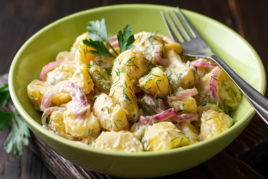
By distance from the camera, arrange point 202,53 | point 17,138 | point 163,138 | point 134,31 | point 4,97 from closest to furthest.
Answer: point 163,138, point 17,138, point 202,53, point 4,97, point 134,31

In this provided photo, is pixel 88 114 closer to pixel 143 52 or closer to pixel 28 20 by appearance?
pixel 143 52

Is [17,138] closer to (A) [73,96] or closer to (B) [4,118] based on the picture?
(B) [4,118]

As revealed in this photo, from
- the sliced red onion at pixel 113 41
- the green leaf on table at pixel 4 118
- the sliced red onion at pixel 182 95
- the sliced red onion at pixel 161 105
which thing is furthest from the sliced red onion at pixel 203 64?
the green leaf on table at pixel 4 118

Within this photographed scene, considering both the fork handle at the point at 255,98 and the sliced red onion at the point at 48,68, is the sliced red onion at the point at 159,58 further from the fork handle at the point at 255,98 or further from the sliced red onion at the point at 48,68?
the sliced red onion at the point at 48,68

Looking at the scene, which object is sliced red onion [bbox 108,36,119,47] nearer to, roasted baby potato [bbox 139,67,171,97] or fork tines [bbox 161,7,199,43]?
fork tines [bbox 161,7,199,43]

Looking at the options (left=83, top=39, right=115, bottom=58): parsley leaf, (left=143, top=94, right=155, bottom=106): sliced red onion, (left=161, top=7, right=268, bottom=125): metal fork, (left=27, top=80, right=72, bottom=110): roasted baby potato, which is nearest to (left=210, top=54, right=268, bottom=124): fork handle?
(left=161, top=7, right=268, bottom=125): metal fork

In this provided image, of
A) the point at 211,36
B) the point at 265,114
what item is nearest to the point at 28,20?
the point at 211,36

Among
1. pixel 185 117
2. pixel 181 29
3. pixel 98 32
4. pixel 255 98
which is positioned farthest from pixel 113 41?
pixel 255 98
